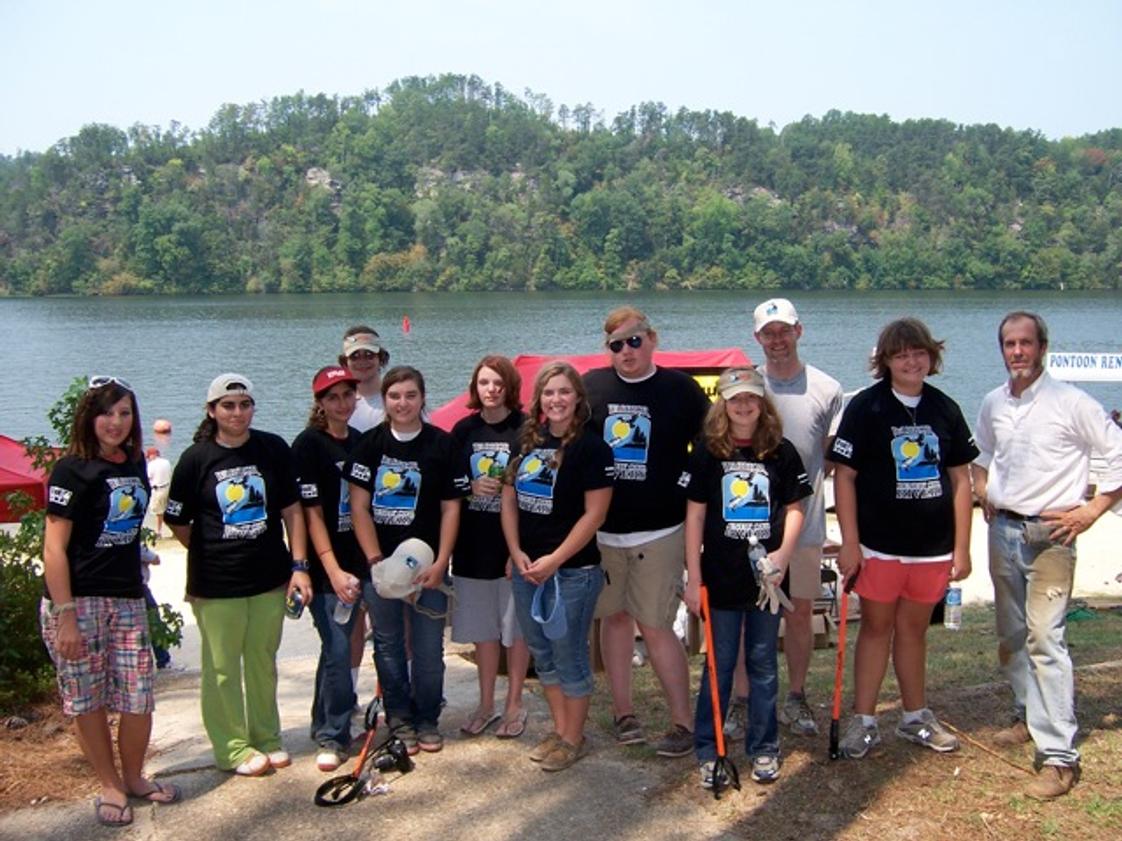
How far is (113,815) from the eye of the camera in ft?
14.6

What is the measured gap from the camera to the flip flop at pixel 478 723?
5.28 meters

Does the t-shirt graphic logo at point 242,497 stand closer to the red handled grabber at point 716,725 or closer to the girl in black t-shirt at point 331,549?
the girl in black t-shirt at point 331,549

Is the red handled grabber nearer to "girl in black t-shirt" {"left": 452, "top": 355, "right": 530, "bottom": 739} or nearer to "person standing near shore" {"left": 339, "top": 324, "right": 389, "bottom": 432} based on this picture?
"girl in black t-shirt" {"left": 452, "top": 355, "right": 530, "bottom": 739}

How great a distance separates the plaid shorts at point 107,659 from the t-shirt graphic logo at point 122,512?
230mm

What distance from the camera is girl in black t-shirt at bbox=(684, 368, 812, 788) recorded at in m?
4.66

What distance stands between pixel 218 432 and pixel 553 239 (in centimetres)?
12448

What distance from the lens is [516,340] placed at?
212ft

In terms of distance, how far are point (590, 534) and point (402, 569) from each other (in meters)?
0.78

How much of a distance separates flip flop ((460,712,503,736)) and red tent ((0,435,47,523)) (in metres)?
4.70

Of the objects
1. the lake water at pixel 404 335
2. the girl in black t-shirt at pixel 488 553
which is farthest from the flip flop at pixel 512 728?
the lake water at pixel 404 335

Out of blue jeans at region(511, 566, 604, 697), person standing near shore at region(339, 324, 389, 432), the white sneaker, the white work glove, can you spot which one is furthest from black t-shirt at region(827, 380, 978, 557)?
the white sneaker

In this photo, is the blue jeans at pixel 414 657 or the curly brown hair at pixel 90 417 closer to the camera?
the curly brown hair at pixel 90 417

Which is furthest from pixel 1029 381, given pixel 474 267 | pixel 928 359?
pixel 474 267

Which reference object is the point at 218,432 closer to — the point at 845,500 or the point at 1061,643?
the point at 845,500
